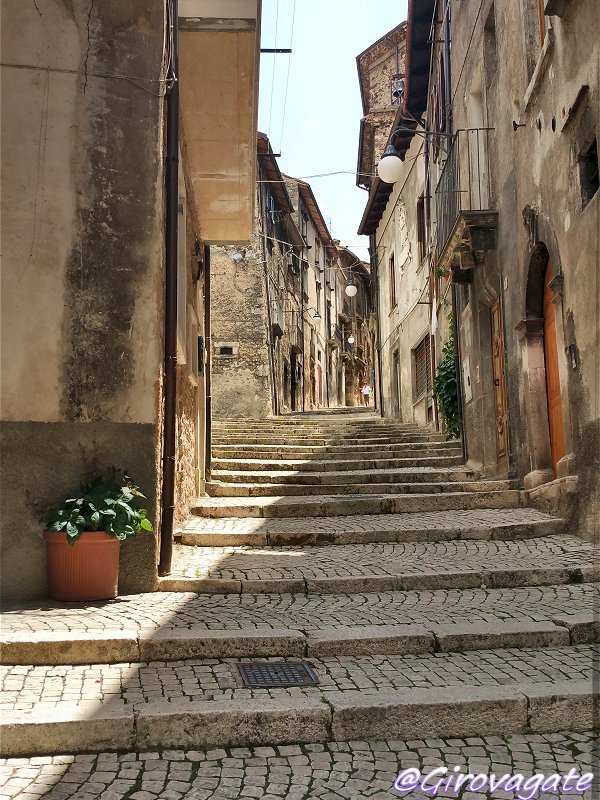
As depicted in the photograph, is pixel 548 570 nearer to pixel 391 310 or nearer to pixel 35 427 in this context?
pixel 35 427

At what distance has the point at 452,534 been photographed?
24.2ft

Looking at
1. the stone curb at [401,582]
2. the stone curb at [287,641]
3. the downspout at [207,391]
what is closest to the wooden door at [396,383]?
the downspout at [207,391]

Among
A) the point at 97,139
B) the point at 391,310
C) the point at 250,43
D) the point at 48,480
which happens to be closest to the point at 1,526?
the point at 48,480

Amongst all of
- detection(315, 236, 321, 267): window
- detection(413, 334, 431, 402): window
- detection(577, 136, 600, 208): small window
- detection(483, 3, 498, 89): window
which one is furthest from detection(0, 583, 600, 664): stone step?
detection(315, 236, 321, 267): window

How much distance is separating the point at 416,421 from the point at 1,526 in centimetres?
1328

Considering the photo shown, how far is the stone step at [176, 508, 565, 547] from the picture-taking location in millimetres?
7293

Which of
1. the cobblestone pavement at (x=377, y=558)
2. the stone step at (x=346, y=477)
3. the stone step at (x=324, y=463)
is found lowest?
the cobblestone pavement at (x=377, y=558)

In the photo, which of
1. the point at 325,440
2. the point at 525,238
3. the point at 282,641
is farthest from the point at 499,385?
the point at 282,641

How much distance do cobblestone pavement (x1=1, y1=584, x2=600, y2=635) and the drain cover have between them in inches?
18.3

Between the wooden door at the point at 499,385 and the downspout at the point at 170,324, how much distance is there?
523 cm

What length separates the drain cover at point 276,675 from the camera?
3951 mm

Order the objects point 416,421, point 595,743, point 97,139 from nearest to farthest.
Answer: point 595,743
point 97,139
point 416,421

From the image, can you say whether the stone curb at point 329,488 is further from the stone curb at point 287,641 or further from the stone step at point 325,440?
the stone curb at point 287,641

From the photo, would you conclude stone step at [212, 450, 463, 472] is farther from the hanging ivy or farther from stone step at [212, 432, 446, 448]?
stone step at [212, 432, 446, 448]
